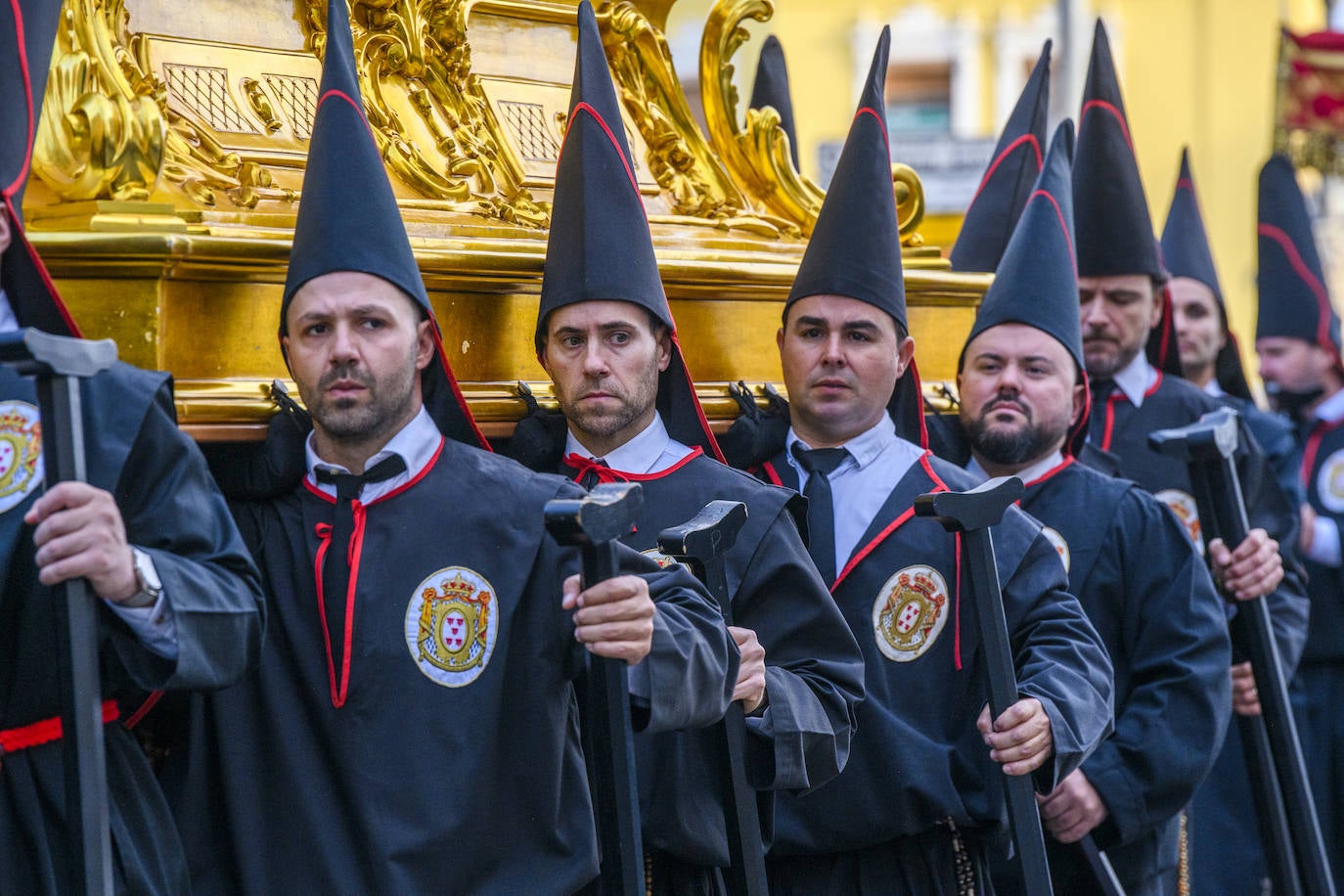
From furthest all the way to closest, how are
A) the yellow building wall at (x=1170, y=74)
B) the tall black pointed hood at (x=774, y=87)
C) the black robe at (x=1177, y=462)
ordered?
1. the yellow building wall at (x=1170, y=74)
2. the tall black pointed hood at (x=774, y=87)
3. the black robe at (x=1177, y=462)

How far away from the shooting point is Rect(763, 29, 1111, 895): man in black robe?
3707mm

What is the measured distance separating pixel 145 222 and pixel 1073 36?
897 cm

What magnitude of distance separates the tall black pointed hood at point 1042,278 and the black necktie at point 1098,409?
0.78 m

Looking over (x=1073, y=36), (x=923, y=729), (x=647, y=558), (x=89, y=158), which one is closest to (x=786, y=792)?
(x=923, y=729)

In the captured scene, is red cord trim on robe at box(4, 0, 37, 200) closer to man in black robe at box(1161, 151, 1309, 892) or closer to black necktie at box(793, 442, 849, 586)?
black necktie at box(793, 442, 849, 586)

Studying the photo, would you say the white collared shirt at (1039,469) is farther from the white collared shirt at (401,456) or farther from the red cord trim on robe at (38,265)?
the red cord trim on robe at (38,265)

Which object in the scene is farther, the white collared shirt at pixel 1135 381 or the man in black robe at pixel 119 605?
the white collared shirt at pixel 1135 381

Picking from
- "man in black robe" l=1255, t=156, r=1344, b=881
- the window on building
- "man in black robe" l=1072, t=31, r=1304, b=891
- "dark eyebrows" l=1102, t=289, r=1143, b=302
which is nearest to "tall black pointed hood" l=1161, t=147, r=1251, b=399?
"man in black robe" l=1255, t=156, r=1344, b=881

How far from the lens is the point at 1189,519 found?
17.2ft

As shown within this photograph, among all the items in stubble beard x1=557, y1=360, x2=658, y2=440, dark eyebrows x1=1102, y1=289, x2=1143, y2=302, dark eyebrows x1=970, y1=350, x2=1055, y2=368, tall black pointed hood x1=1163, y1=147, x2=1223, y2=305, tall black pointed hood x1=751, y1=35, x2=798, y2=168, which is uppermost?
tall black pointed hood x1=751, y1=35, x2=798, y2=168

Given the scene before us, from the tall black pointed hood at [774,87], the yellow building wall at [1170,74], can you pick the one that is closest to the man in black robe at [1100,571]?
the tall black pointed hood at [774,87]

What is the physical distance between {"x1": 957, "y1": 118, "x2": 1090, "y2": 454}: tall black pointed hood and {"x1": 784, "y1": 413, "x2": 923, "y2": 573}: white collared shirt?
62 cm

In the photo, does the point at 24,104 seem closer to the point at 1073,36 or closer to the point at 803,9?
the point at 1073,36

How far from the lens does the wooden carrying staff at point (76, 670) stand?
2.58 m
